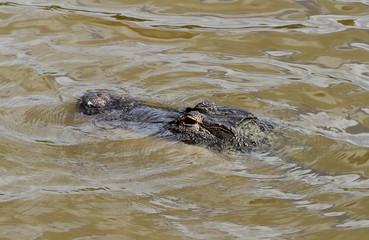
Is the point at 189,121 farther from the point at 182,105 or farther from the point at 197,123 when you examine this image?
the point at 182,105

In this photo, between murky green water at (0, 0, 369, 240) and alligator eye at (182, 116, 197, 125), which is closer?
murky green water at (0, 0, 369, 240)

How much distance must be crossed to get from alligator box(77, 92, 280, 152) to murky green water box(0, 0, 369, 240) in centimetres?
13

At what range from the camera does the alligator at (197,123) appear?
19.2ft

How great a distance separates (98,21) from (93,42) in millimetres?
851

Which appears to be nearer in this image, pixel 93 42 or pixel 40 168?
pixel 40 168

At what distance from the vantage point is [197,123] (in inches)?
233

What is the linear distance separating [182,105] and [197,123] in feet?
3.90

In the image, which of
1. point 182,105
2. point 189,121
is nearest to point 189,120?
point 189,121

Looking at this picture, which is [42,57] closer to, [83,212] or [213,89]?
[213,89]

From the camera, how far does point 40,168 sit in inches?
224

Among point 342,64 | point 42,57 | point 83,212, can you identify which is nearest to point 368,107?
point 342,64

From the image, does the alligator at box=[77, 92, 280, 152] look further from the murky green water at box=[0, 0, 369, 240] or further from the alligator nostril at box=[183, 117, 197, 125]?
the murky green water at box=[0, 0, 369, 240]

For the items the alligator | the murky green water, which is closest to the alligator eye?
the alligator

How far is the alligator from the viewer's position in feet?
19.2
